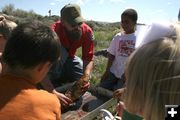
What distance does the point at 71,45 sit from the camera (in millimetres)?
6016

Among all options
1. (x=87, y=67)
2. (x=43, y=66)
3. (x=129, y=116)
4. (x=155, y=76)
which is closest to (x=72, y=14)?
(x=87, y=67)

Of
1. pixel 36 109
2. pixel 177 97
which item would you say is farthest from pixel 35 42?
pixel 177 97

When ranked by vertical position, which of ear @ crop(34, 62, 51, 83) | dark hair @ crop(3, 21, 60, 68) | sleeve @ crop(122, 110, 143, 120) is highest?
dark hair @ crop(3, 21, 60, 68)

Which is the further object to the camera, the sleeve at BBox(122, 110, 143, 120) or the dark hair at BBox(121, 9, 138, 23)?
the dark hair at BBox(121, 9, 138, 23)

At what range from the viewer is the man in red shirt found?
5692 millimetres

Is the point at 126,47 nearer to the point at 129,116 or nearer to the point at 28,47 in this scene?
the point at 28,47

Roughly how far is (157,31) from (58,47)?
36.6 inches

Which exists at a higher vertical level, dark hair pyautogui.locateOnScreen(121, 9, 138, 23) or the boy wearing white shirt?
dark hair pyautogui.locateOnScreen(121, 9, 138, 23)

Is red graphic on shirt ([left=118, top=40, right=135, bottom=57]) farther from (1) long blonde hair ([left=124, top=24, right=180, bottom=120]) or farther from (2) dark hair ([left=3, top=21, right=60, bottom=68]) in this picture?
(1) long blonde hair ([left=124, top=24, right=180, bottom=120])

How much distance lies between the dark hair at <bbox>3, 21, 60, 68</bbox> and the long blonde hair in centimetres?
81

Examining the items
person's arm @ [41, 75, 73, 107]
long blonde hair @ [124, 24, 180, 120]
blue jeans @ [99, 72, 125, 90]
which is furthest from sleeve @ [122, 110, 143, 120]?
blue jeans @ [99, 72, 125, 90]

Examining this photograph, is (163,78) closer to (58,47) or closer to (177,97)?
(177,97)

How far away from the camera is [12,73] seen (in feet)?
8.34

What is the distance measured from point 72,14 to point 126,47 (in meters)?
0.97
